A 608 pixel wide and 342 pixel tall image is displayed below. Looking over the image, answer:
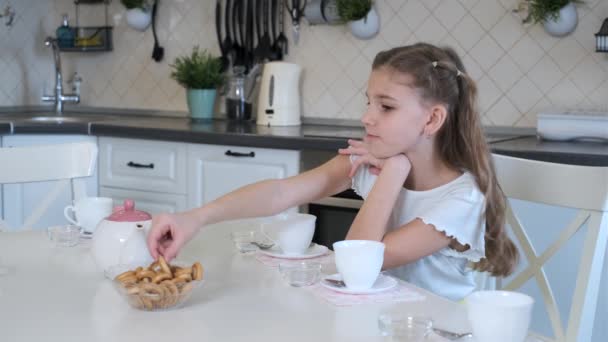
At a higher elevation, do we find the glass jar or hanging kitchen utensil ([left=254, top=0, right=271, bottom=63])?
hanging kitchen utensil ([left=254, top=0, right=271, bottom=63])

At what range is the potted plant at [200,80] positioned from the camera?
3.45 m

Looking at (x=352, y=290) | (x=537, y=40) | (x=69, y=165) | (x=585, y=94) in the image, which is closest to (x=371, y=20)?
(x=537, y=40)

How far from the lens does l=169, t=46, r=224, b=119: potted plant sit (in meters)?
3.45

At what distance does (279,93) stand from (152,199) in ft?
2.08

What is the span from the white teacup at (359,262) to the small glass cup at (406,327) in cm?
17

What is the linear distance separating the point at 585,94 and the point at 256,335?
6.65ft

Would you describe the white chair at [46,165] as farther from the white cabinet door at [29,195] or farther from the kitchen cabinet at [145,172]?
the white cabinet door at [29,195]

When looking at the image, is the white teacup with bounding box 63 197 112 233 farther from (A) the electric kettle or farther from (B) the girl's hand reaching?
(A) the electric kettle

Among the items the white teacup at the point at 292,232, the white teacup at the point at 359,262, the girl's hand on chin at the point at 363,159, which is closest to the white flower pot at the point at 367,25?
the girl's hand on chin at the point at 363,159

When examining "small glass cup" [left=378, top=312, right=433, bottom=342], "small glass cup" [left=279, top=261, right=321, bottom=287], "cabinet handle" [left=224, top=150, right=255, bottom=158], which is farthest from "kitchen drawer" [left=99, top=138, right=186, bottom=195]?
"small glass cup" [left=378, top=312, right=433, bottom=342]

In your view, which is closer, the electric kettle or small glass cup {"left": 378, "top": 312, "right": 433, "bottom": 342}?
small glass cup {"left": 378, "top": 312, "right": 433, "bottom": 342}

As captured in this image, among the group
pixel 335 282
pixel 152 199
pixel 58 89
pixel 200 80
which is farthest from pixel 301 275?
pixel 58 89

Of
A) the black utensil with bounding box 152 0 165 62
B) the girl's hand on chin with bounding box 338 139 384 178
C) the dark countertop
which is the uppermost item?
the black utensil with bounding box 152 0 165 62

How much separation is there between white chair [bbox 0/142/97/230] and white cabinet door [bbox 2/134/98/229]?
111 centimetres
